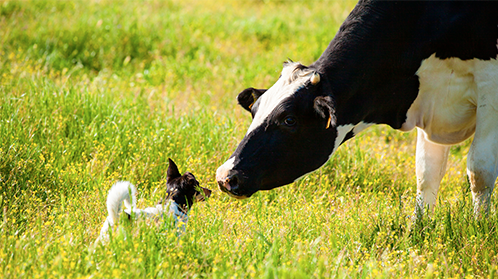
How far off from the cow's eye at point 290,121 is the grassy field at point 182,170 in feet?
2.54

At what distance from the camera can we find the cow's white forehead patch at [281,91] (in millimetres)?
4016

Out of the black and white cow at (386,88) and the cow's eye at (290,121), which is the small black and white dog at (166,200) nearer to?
the black and white cow at (386,88)

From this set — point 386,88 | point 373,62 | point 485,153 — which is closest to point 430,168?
point 485,153

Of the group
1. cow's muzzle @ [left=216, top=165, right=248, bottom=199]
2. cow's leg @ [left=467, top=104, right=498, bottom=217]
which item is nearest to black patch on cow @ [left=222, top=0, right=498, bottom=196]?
cow's muzzle @ [left=216, top=165, right=248, bottom=199]

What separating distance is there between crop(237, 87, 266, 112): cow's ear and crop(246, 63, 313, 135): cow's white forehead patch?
17cm

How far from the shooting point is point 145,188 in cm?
493

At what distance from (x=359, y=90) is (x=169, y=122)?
2693mm

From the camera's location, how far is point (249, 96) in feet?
14.4

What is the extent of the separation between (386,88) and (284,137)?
1.00 m

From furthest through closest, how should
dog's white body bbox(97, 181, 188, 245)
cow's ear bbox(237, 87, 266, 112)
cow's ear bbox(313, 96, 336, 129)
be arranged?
cow's ear bbox(237, 87, 266, 112)
cow's ear bbox(313, 96, 336, 129)
dog's white body bbox(97, 181, 188, 245)

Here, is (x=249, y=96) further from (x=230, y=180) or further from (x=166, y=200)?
(x=166, y=200)

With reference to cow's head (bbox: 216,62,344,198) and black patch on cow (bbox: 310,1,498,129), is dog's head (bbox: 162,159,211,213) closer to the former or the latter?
cow's head (bbox: 216,62,344,198)

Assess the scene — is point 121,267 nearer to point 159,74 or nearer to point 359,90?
point 359,90

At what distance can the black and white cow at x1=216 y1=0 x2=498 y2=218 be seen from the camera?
404 centimetres
